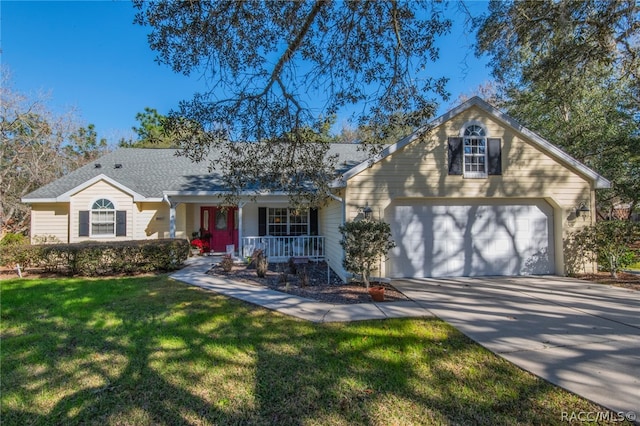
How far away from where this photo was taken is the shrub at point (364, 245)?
23.4 feet

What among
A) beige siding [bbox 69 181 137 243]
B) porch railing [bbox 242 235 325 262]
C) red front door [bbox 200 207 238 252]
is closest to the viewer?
porch railing [bbox 242 235 325 262]

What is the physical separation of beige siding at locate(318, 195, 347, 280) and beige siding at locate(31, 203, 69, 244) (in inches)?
426

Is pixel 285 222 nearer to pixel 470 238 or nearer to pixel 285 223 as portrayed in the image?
pixel 285 223

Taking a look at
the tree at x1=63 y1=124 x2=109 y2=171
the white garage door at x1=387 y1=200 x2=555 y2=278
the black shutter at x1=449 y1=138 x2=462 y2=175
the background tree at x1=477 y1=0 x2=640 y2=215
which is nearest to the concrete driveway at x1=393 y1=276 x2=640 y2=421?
the white garage door at x1=387 y1=200 x2=555 y2=278

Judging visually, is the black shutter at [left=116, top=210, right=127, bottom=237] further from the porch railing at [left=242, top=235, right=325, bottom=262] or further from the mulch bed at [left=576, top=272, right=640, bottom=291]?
the mulch bed at [left=576, top=272, right=640, bottom=291]

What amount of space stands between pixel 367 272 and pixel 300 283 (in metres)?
1.78

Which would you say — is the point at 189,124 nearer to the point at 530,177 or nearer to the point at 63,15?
the point at 63,15

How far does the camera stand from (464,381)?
319 cm

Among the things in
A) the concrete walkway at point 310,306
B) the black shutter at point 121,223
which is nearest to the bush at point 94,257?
the concrete walkway at point 310,306

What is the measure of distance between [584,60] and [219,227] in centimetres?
1417

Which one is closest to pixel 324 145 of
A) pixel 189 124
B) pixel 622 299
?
pixel 189 124

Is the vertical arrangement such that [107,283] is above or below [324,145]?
below

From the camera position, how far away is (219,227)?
13.7 m

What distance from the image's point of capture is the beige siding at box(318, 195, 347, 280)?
28.7 feet
